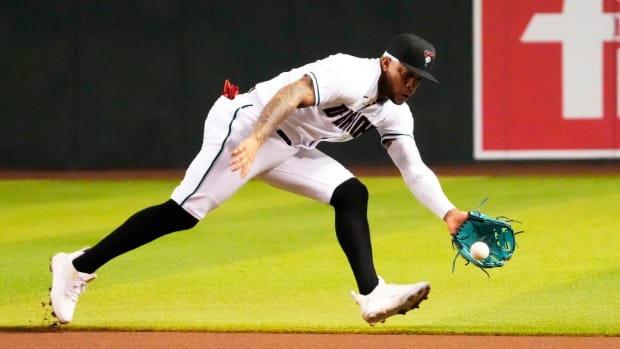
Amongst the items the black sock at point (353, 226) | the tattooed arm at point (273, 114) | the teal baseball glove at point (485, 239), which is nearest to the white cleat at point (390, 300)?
the black sock at point (353, 226)

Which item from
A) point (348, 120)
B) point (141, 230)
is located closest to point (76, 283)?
point (141, 230)

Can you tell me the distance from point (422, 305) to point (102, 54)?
8.40 meters

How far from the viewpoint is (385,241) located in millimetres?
9445

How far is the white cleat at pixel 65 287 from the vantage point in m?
6.17

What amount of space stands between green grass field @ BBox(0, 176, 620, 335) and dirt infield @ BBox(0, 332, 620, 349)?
0.51 ft

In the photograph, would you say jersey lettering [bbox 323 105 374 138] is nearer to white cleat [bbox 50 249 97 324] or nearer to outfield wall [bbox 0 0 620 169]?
white cleat [bbox 50 249 97 324]

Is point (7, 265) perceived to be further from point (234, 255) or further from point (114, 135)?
point (114, 135)

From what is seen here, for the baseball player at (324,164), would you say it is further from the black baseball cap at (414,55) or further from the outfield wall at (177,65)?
the outfield wall at (177,65)

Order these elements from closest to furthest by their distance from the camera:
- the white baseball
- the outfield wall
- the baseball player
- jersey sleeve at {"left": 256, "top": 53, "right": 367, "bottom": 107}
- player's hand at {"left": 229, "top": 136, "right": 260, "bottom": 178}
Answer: player's hand at {"left": 229, "top": 136, "right": 260, "bottom": 178} → jersey sleeve at {"left": 256, "top": 53, "right": 367, "bottom": 107} → the baseball player → the white baseball → the outfield wall

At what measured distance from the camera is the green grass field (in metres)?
6.55

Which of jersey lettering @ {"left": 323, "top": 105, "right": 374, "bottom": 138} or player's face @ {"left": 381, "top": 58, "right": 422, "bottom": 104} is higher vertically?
player's face @ {"left": 381, "top": 58, "right": 422, "bottom": 104}

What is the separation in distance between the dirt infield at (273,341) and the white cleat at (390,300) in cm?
16

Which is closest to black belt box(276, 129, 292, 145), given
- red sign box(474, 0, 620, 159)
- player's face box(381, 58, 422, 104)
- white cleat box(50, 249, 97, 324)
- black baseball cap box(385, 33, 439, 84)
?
player's face box(381, 58, 422, 104)

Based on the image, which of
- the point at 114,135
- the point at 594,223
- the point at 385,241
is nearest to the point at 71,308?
the point at 385,241
